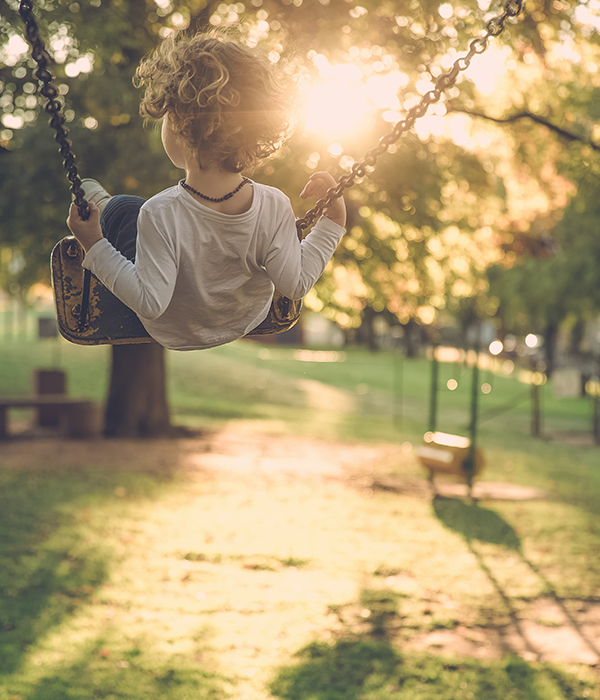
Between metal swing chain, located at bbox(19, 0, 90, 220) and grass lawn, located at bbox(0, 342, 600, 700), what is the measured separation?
4.98 meters

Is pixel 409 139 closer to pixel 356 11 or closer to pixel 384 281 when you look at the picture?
pixel 356 11

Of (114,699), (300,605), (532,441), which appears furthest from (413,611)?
(532,441)

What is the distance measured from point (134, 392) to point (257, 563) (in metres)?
7.10

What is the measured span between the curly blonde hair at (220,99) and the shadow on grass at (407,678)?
5091 mm

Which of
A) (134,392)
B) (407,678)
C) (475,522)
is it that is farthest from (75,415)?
(407,678)

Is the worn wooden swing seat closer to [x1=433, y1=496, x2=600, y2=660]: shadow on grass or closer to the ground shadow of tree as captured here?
[x1=433, y1=496, x2=600, y2=660]: shadow on grass

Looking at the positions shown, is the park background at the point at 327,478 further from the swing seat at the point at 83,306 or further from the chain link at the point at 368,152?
the swing seat at the point at 83,306

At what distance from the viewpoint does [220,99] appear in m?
1.81

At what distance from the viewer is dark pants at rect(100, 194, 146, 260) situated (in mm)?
1955

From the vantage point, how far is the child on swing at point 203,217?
70.8 inches

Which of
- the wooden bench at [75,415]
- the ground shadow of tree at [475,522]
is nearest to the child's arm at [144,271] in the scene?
the ground shadow of tree at [475,522]

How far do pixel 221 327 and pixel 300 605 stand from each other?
632cm

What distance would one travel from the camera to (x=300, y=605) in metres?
7.79

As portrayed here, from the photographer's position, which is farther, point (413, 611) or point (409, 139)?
point (409, 139)
